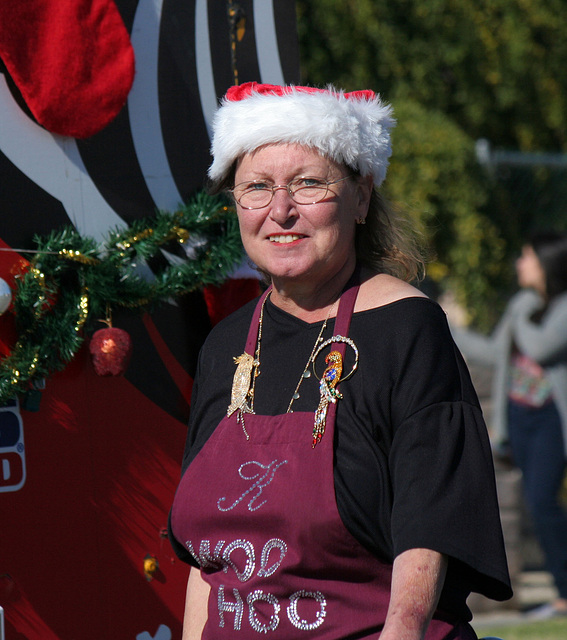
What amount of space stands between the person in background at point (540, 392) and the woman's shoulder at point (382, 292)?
3453 millimetres

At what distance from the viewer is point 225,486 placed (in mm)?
1889

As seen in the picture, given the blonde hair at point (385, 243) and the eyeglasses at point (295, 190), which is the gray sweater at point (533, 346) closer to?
the blonde hair at point (385, 243)

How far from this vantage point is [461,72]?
980 centimetres

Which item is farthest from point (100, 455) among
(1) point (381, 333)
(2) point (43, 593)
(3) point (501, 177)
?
(3) point (501, 177)

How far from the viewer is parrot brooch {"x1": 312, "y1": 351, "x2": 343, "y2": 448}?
183 centimetres

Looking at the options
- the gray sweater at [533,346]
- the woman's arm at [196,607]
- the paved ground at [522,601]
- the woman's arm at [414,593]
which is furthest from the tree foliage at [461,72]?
the woman's arm at [414,593]

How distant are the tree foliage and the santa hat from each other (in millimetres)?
7230

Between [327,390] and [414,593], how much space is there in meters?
0.43

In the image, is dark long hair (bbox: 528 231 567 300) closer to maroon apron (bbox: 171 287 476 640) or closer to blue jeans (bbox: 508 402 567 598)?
blue jeans (bbox: 508 402 567 598)

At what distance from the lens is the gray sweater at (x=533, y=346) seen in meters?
5.20

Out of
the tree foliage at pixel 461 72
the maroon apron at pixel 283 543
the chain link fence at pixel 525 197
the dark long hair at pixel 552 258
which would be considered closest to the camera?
the maroon apron at pixel 283 543

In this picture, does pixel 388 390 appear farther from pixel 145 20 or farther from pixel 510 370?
pixel 510 370


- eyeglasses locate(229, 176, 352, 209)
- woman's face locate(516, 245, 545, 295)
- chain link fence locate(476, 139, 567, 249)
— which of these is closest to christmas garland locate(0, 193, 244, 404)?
eyeglasses locate(229, 176, 352, 209)

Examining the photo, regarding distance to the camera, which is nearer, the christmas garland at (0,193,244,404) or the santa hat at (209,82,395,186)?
the santa hat at (209,82,395,186)
